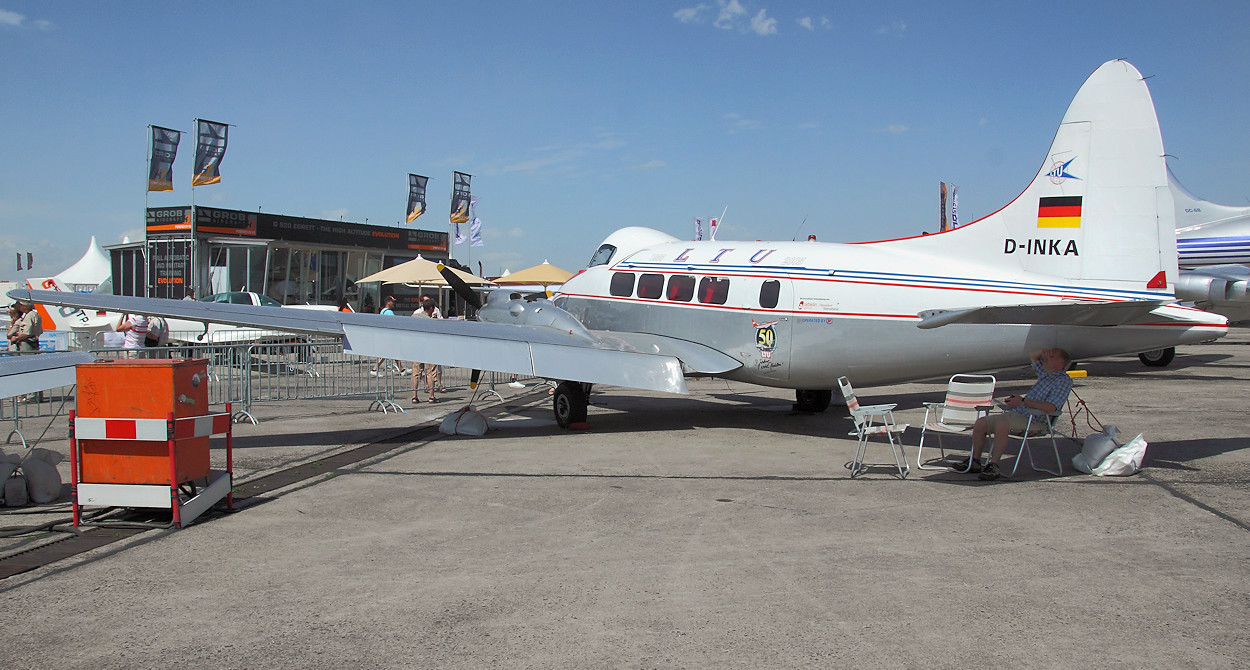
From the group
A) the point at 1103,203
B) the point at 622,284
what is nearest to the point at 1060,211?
the point at 1103,203

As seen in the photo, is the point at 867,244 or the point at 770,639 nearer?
the point at 770,639

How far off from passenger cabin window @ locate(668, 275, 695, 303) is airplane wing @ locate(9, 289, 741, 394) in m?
0.89

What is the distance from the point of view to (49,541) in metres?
6.61

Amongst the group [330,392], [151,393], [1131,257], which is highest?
[1131,257]

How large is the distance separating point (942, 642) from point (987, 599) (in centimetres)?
88

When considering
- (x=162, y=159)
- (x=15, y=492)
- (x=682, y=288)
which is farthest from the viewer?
(x=162, y=159)

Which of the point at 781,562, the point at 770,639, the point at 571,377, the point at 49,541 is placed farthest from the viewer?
the point at 571,377

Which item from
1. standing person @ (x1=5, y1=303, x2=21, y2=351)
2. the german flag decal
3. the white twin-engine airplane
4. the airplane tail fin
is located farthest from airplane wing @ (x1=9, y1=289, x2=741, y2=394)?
standing person @ (x1=5, y1=303, x2=21, y2=351)

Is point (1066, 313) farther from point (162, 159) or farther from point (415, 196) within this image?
point (415, 196)

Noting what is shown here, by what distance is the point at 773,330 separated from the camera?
11.8 metres

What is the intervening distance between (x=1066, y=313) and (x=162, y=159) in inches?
1352

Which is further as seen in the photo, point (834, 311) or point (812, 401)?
point (812, 401)

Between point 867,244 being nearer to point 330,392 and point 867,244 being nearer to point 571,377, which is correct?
point 571,377

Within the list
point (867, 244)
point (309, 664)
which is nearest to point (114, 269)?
point (867, 244)
